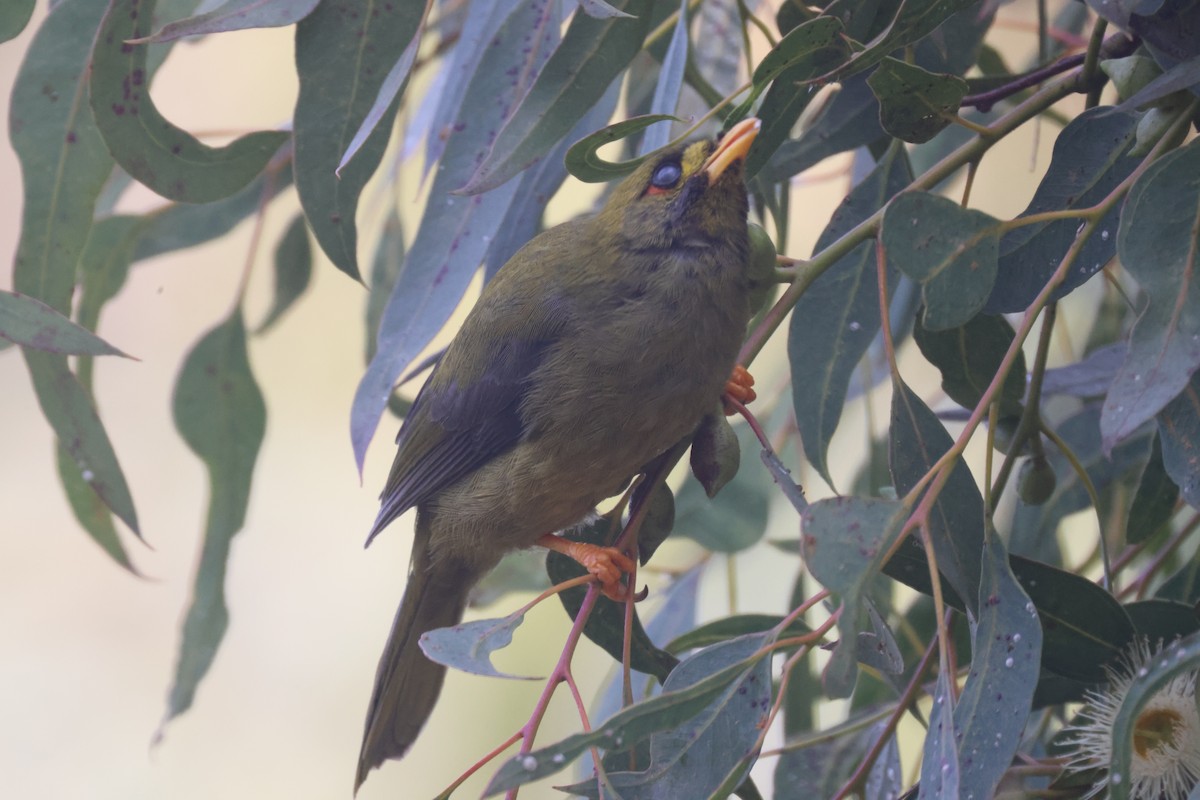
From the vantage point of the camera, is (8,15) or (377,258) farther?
(377,258)

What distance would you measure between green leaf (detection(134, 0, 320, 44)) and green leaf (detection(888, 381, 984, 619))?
1219 mm

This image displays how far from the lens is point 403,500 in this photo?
9.89 ft

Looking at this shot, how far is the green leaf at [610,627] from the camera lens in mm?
2338

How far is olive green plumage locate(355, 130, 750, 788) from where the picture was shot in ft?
8.29

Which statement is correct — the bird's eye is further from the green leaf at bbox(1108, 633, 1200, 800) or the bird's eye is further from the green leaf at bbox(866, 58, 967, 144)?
the green leaf at bbox(1108, 633, 1200, 800)

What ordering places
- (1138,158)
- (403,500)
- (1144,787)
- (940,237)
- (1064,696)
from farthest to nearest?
(403,500), (1064,696), (1138,158), (1144,787), (940,237)

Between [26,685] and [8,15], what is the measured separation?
18.8ft

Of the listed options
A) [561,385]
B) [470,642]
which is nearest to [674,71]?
[561,385]

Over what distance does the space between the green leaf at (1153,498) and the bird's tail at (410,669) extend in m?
1.53

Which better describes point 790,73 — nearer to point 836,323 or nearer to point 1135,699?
point 836,323

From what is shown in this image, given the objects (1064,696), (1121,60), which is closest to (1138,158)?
(1121,60)

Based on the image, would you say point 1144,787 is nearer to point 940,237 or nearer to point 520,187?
point 940,237

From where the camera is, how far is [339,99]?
95.0 inches

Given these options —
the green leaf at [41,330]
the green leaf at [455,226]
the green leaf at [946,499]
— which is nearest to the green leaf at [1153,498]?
the green leaf at [946,499]
